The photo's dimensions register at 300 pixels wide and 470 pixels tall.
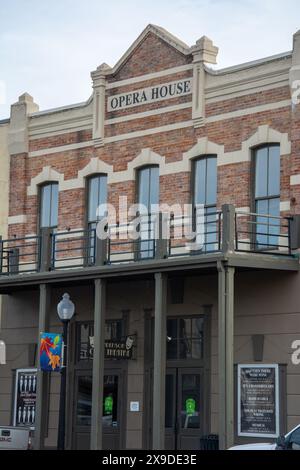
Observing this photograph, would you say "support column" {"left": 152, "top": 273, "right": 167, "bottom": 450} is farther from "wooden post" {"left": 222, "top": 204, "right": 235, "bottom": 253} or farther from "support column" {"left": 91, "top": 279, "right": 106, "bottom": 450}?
"wooden post" {"left": 222, "top": 204, "right": 235, "bottom": 253}

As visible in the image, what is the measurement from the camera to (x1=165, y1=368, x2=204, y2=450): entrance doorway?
2527 cm

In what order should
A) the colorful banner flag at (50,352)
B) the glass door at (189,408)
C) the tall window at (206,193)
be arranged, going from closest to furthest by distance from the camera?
1. the colorful banner flag at (50,352)
2. the glass door at (189,408)
3. the tall window at (206,193)

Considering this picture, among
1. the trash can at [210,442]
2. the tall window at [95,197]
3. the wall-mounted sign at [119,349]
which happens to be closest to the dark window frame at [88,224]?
the tall window at [95,197]

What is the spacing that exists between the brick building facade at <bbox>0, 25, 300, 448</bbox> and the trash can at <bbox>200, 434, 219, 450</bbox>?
22 centimetres

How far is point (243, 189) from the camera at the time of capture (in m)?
25.3

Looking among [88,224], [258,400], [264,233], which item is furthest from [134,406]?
[264,233]

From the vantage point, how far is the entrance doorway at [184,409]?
82.9 ft

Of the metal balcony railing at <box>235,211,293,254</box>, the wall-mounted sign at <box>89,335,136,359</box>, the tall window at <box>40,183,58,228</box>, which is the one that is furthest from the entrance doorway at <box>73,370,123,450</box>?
the metal balcony railing at <box>235,211,293,254</box>

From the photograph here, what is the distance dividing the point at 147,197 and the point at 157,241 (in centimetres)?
356

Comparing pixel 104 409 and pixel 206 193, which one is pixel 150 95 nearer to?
pixel 206 193

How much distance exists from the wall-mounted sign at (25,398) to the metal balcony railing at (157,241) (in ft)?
8.98

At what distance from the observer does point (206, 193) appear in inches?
1035

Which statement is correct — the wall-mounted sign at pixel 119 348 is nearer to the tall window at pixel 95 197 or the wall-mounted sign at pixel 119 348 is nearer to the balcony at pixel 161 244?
the balcony at pixel 161 244

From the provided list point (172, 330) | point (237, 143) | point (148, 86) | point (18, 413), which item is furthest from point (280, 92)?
point (18, 413)
